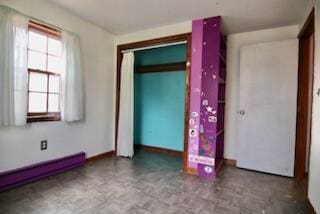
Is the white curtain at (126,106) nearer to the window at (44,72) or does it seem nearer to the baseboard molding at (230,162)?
the window at (44,72)

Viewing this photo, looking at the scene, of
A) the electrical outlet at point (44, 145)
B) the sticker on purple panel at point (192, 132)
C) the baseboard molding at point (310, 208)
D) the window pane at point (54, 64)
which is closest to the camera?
the baseboard molding at point (310, 208)

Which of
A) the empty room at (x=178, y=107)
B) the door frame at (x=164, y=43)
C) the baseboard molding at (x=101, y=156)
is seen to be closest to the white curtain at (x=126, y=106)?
the empty room at (x=178, y=107)

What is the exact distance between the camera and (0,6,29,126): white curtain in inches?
80.7

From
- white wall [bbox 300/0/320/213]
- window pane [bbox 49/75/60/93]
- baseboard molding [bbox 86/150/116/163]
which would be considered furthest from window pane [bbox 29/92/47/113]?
white wall [bbox 300/0/320/213]

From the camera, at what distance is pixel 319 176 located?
5.43 feet

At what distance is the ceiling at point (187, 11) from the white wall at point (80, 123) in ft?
0.72

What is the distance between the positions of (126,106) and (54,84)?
1270 millimetres

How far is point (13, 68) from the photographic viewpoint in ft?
6.98

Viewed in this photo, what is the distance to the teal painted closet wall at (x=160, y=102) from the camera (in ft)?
12.6

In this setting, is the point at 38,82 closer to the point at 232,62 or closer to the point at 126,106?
the point at 126,106

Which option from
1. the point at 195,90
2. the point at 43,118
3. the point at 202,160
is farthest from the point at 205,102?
the point at 43,118

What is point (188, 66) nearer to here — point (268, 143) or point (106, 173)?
point (268, 143)

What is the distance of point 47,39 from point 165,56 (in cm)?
221

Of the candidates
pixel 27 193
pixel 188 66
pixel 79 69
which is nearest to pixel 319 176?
pixel 188 66
